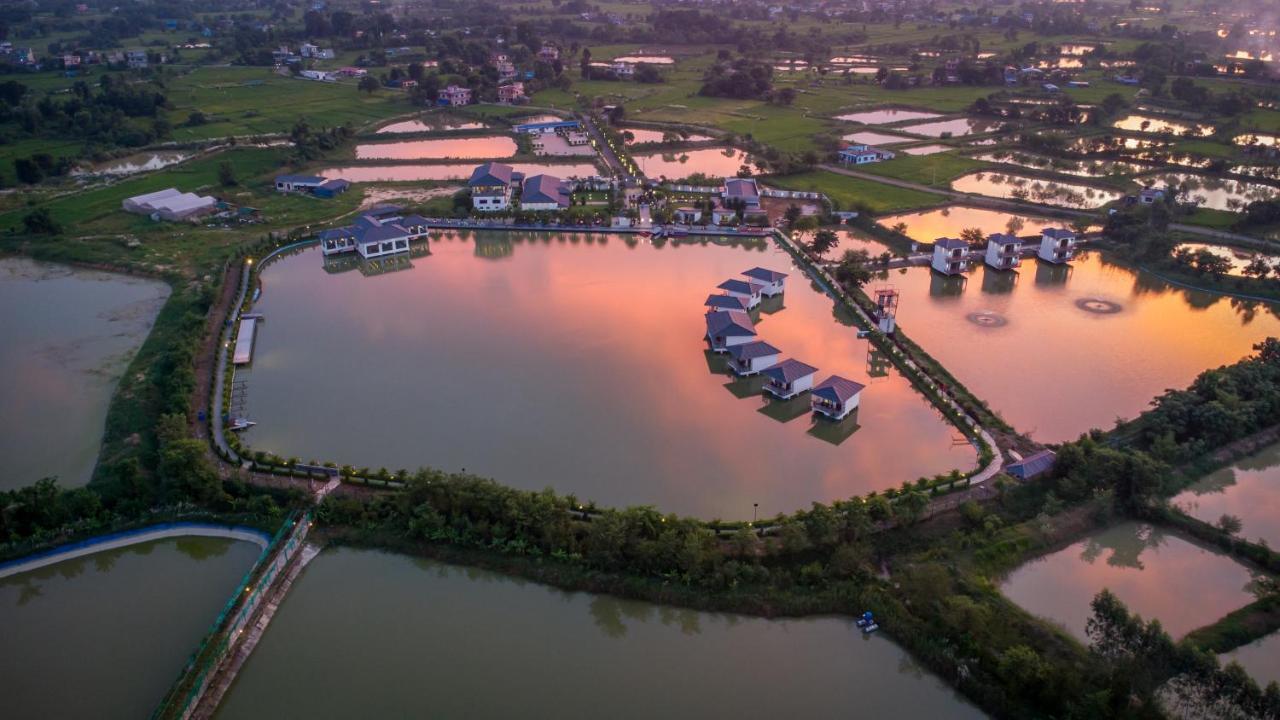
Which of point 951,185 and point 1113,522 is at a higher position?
point 951,185

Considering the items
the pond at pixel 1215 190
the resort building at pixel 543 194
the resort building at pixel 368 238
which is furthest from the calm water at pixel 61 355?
the pond at pixel 1215 190

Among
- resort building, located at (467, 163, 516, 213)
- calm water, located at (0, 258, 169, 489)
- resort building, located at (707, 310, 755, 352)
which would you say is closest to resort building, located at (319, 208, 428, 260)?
resort building, located at (467, 163, 516, 213)

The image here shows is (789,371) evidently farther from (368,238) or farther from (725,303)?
(368,238)

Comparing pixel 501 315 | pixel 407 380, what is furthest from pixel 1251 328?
pixel 407 380

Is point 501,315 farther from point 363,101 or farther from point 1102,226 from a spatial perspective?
point 363,101

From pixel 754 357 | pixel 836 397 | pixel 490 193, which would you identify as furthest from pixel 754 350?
pixel 490 193

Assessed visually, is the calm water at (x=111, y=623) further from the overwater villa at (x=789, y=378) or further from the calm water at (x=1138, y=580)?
the calm water at (x=1138, y=580)
